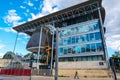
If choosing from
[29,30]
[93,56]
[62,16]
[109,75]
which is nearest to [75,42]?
[93,56]

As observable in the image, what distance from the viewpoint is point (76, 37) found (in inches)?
1860

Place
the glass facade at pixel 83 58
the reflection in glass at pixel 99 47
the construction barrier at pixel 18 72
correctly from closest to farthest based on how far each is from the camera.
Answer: the reflection in glass at pixel 99 47, the glass facade at pixel 83 58, the construction barrier at pixel 18 72

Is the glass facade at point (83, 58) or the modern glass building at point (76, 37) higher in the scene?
the modern glass building at point (76, 37)

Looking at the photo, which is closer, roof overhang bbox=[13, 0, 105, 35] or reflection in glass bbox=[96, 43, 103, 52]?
reflection in glass bbox=[96, 43, 103, 52]

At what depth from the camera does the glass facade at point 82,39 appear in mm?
41972

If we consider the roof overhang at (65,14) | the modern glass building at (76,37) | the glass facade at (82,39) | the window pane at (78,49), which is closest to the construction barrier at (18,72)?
the modern glass building at (76,37)

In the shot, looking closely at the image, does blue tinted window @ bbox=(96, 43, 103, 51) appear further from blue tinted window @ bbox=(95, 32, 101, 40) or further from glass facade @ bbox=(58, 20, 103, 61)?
blue tinted window @ bbox=(95, 32, 101, 40)

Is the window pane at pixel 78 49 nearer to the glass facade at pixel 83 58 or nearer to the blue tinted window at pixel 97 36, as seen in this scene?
the glass facade at pixel 83 58

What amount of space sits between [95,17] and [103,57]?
15.6 meters

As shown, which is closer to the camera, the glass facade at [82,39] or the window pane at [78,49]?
the glass facade at [82,39]

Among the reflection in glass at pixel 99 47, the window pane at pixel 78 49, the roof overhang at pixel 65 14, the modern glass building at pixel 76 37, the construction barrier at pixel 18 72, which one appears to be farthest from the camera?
the roof overhang at pixel 65 14

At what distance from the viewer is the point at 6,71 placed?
48.3 metres

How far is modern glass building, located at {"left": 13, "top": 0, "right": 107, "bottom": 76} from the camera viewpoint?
41.4 m

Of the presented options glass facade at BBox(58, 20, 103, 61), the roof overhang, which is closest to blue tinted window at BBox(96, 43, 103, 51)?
glass facade at BBox(58, 20, 103, 61)
